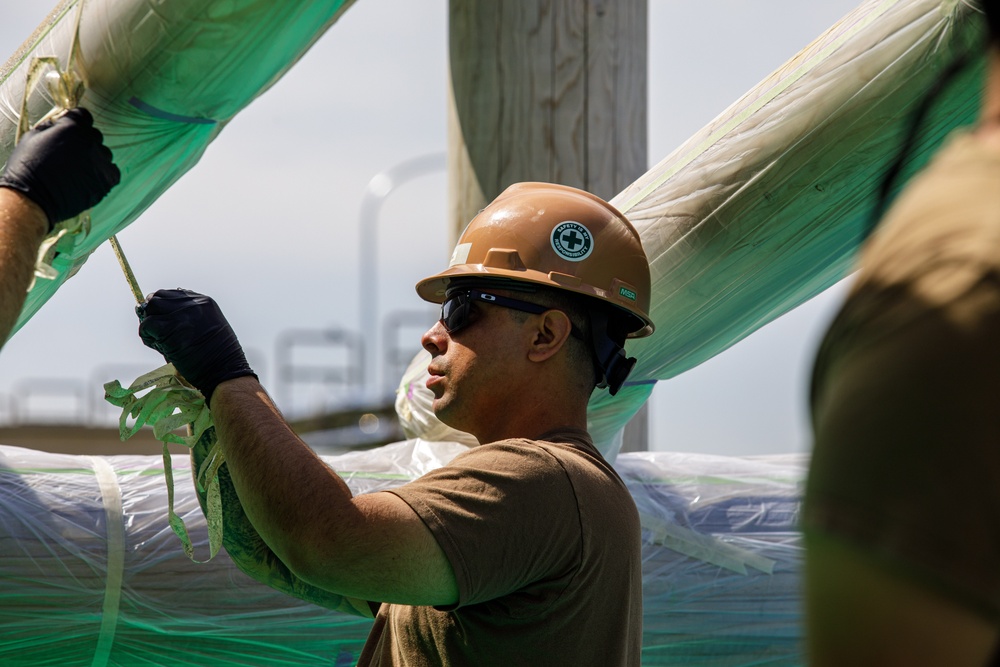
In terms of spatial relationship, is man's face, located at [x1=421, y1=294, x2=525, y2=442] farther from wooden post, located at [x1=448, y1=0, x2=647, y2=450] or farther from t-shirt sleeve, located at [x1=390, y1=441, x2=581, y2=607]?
wooden post, located at [x1=448, y1=0, x2=647, y2=450]

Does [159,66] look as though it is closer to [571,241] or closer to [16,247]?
[16,247]

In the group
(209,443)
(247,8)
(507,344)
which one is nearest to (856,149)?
(507,344)

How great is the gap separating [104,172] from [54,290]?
2.75ft

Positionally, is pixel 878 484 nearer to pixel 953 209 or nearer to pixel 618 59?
pixel 953 209

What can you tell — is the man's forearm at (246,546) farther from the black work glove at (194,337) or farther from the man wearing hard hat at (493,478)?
the black work glove at (194,337)

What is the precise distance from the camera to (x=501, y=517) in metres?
1.88

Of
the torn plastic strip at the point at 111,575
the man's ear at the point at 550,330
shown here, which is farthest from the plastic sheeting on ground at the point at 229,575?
the man's ear at the point at 550,330

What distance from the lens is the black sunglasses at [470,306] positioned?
229 centimetres

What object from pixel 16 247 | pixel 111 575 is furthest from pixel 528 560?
pixel 111 575

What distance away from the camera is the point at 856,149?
2.76m

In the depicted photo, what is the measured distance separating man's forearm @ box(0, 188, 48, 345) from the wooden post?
1803 mm

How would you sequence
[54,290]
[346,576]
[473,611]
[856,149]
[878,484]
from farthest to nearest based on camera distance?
[54,290] → [856,149] → [473,611] → [346,576] → [878,484]

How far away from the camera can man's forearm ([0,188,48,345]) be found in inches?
82.7

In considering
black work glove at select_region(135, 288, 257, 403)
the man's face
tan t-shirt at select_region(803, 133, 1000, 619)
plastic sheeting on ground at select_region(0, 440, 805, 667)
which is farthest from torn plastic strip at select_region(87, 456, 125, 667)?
tan t-shirt at select_region(803, 133, 1000, 619)
